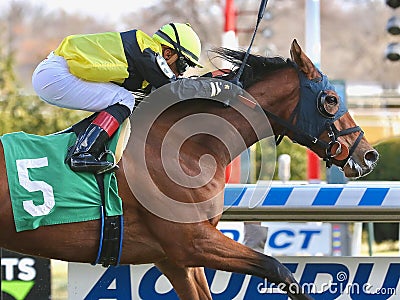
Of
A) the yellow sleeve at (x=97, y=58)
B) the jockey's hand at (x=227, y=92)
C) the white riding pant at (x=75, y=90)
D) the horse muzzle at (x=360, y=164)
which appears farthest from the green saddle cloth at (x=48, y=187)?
the horse muzzle at (x=360, y=164)

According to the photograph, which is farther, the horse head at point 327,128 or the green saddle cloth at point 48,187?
the horse head at point 327,128

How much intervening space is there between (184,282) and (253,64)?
120 cm

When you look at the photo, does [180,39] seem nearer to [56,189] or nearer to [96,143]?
[96,143]

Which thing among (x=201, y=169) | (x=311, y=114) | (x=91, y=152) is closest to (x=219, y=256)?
(x=201, y=169)

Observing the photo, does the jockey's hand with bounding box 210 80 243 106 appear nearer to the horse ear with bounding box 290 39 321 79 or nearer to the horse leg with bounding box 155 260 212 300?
the horse ear with bounding box 290 39 321 79

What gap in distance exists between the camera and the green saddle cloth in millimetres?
4453

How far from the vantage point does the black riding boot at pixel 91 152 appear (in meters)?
4.46

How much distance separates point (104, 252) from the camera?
15.1 ft

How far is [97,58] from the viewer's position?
15.0 feet

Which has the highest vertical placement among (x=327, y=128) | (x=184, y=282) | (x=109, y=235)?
(x=327, y=128)

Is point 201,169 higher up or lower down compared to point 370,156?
lower down

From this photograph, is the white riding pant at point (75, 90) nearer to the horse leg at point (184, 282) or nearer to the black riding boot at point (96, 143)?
the black riding boot at point (96, 143)

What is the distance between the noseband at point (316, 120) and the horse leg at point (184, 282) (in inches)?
34.9

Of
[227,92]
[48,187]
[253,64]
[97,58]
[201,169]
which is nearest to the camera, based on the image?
[48,187]
